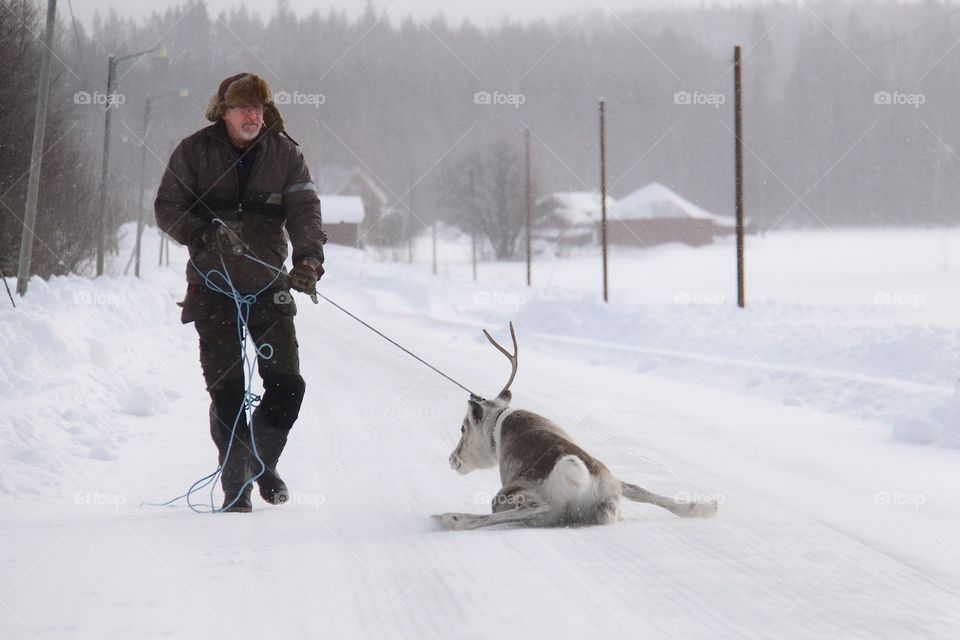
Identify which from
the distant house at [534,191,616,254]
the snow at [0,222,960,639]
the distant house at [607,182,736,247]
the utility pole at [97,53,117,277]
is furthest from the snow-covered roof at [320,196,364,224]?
the snow at [0,222,960,639]

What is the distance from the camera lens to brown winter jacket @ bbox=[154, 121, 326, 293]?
4348mm

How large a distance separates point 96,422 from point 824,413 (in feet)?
23.3

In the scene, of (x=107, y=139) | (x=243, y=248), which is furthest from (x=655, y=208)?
(x=243, y=248)

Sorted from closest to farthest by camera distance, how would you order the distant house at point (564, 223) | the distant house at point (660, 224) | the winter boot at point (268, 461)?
the winter boot at point (268, 461) < the distant house at point (564, 223) < the distant house at point (660, 224)

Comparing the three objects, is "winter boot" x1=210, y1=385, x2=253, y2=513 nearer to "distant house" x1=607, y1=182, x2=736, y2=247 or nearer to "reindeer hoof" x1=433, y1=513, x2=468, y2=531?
"reindeer hoof" x1=433, y1=513, x2=468, y2=531

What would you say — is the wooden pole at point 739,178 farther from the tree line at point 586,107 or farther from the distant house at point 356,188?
the distant house at point 356,188

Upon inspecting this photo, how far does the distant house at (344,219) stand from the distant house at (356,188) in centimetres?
304

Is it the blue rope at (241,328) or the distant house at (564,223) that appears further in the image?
the distant house at (564,223)

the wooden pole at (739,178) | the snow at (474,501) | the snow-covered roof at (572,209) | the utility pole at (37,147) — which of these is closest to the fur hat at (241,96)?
the snow at (474,501)

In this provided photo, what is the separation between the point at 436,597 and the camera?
9.47 ft

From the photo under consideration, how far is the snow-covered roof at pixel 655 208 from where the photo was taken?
86.3 meters

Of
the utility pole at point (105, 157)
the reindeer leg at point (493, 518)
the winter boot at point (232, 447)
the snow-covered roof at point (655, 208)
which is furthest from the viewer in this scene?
the snow-covered roof at point (655, 208)

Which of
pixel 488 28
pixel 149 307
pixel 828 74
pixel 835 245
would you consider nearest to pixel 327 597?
pixel 149 307

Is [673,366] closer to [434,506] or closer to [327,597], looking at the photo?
[434,506]
